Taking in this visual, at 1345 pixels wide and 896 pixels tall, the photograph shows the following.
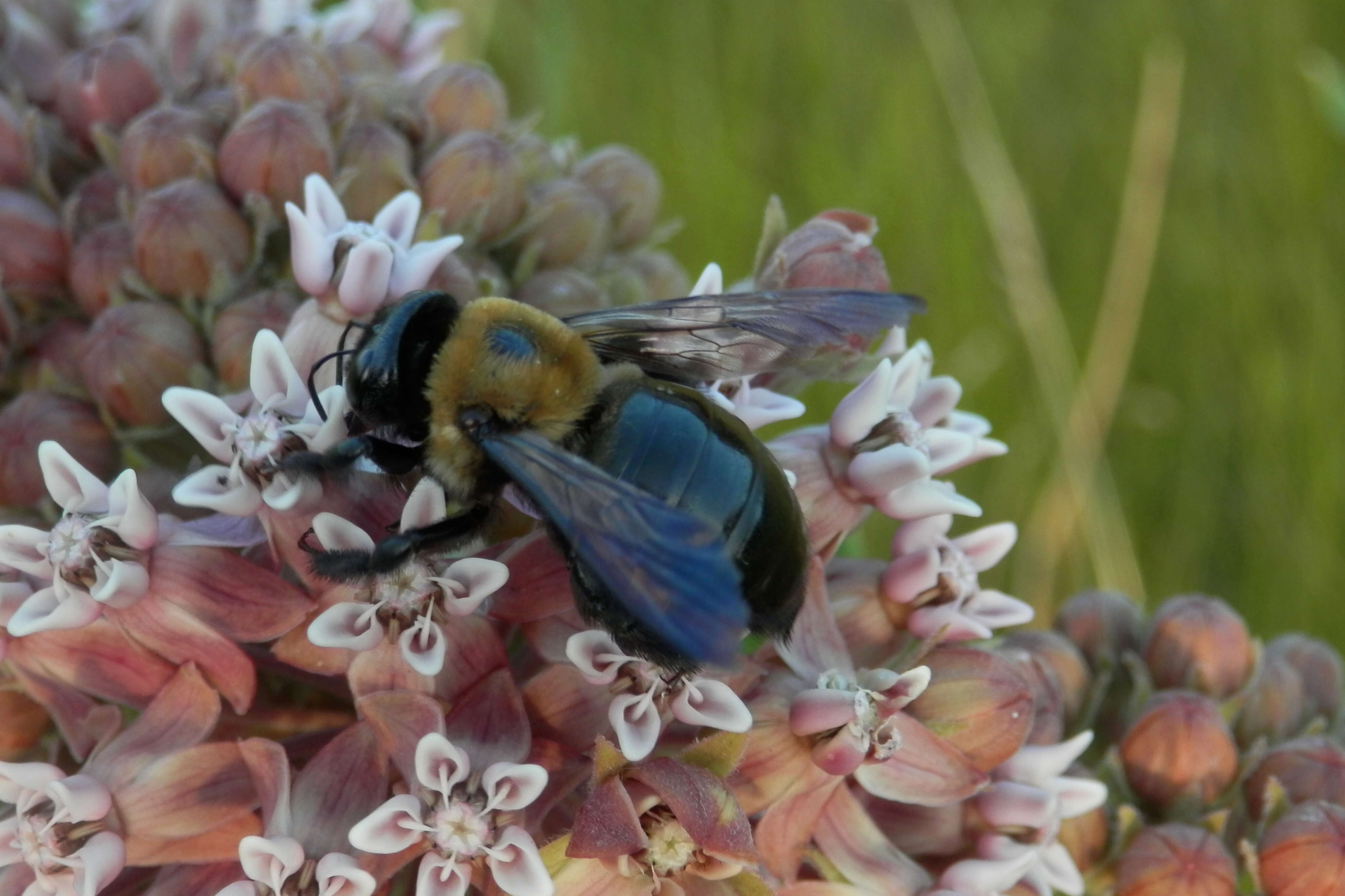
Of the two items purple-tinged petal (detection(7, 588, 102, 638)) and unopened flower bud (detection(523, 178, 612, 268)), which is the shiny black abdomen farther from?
unopened flower bud (detection(523, 178, 612, 268))

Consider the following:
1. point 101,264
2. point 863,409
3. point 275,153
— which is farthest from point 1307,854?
point 101,264

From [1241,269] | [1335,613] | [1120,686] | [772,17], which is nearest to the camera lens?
[1120,686]

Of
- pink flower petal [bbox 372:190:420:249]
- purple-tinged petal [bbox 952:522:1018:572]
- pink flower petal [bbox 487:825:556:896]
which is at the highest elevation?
pink flower petal [bbox 372:190:420:249]

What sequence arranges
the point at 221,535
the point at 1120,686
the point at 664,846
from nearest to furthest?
1. the point at 664,846
2. the point at 221,535
3. the point at 1120,686

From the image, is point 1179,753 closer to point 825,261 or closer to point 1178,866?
point 1178,866

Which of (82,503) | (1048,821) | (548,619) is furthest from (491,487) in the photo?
(1048,821)

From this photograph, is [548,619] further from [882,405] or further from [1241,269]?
[1241,269]

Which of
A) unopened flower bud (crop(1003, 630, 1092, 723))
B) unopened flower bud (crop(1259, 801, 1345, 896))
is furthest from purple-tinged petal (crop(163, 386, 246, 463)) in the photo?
unopened flower bud (crop(1259, 801, 1345, 896))
